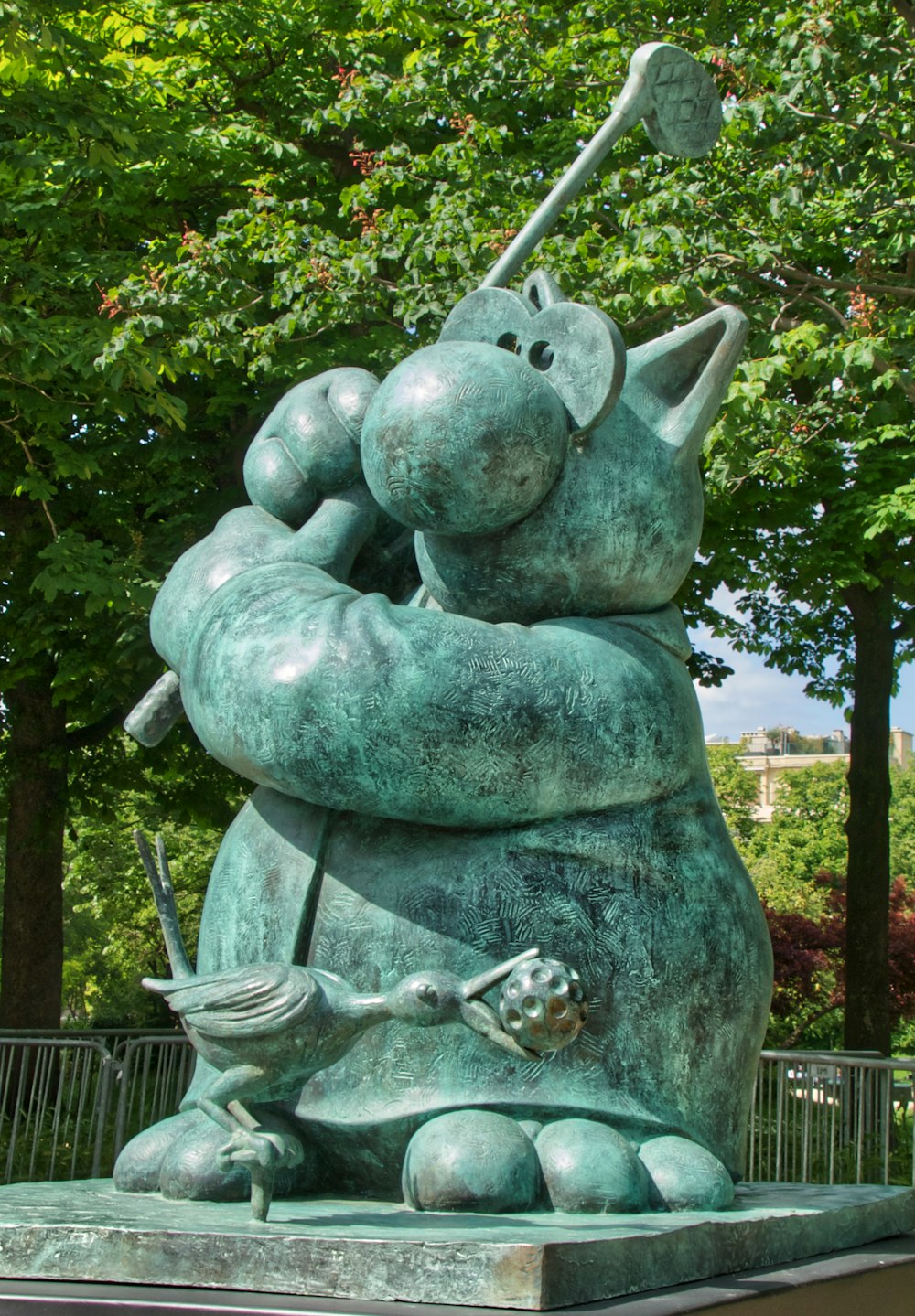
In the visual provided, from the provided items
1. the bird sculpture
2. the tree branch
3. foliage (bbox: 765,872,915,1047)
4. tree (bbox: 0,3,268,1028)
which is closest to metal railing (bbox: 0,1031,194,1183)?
tree (bbox: 0,3,268,1028)

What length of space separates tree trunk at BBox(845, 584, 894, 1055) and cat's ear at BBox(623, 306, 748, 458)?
9527 mm

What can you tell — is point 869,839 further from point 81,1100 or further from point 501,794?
point 501,794

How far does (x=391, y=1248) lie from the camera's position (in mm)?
2199

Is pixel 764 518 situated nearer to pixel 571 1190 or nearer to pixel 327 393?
pixel 327 393

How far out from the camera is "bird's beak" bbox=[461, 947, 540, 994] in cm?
233

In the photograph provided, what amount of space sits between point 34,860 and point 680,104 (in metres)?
10.2

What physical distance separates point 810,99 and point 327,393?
659 cm

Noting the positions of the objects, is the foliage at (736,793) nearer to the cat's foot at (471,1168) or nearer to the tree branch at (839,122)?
the tree branch at (839,122)

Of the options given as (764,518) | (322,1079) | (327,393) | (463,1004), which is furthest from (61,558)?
A: (463,1004)

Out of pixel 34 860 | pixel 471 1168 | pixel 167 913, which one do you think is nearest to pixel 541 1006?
pixel 471 1168

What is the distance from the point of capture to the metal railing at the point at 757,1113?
970 cm

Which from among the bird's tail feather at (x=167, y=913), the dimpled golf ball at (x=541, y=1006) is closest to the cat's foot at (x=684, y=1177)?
the dimpled golf ball at (x=541, y=1006)

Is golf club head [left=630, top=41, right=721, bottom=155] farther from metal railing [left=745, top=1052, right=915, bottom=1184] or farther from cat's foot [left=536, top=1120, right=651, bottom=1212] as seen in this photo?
metal railing [left=745, top=1052, right=915, bottom=1184]

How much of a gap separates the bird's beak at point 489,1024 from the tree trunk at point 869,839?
34.2 feet
